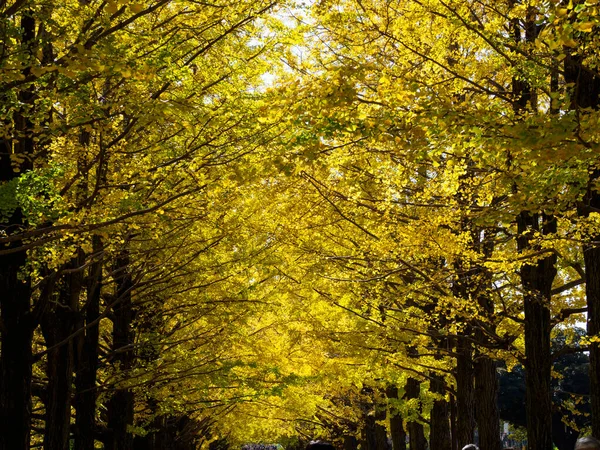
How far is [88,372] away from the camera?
12.6 meters

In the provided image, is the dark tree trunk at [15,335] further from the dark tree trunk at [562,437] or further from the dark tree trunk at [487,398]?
the dark tree trunk at [562,437]

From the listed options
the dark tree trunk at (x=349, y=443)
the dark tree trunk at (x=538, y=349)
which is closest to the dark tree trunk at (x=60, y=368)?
the dark tree trunk at (x=538, y=349)

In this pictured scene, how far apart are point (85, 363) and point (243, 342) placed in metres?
4.51

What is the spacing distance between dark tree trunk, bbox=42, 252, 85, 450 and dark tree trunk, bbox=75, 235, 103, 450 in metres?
0.30

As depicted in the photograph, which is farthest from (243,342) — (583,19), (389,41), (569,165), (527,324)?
(583,19)

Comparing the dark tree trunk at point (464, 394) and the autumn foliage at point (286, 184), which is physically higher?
the autumn foliage at point (286, 184)

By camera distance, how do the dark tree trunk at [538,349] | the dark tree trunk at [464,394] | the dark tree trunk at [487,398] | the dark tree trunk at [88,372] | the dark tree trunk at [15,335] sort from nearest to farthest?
the dark tree trunk at [15,335], the dark tree trunk at [538,349], the dark tree trunk at [88,372], the dark tree trunk at [487,398], the dark tree trunk at [464,394]

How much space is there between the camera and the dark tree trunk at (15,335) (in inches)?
331

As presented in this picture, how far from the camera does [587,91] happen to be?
816 centimetres

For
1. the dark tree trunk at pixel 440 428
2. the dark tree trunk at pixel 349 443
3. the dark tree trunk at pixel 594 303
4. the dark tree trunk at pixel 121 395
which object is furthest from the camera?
the dark tree trunk at pixel 349 443

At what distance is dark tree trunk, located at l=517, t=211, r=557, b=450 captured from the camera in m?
10.5

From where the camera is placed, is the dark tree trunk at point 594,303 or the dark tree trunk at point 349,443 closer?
the dark tree trunk at point 594,303

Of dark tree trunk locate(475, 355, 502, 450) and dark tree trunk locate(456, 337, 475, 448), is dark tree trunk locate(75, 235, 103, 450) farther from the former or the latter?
dark tree trunk locate(456, 337, 475, 448)

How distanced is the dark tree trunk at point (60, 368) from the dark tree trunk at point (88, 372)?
30cm
